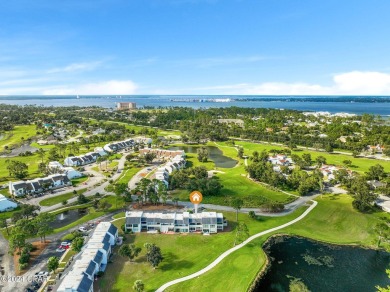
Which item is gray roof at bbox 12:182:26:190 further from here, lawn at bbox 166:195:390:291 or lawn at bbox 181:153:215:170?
lawn at bbox 166:195:390:291

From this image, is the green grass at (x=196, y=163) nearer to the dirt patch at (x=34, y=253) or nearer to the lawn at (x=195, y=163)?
the lawn at (x=195, y=163)

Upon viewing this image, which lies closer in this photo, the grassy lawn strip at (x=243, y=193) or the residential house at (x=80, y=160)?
Answer: the grassy lawn strip at (x=243, y=193)

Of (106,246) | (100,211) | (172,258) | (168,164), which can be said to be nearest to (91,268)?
(106,246)

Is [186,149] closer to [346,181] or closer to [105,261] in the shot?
[346,181]

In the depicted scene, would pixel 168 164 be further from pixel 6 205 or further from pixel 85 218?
pixel 6 205

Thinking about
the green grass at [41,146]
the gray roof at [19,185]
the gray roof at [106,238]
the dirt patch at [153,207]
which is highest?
the green grass at [41,146]

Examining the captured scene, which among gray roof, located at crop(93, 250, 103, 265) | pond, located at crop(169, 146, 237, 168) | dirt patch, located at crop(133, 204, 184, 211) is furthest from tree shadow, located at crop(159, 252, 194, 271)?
pond, located at crop(169, 146, 237, 168)

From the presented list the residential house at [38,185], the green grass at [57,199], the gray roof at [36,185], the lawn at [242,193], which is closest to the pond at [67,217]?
the green grass at [57,199]
